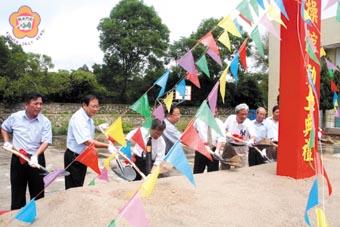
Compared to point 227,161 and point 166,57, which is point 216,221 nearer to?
point 227,161

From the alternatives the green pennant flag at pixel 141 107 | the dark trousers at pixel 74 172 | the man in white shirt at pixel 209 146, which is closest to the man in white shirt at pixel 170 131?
the man in white shirt at pixel 209 146

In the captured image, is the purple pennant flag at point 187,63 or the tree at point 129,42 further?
the tree at point 129,42

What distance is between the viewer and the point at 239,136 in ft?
18.5

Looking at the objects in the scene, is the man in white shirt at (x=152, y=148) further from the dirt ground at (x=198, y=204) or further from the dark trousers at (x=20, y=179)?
the dark trousers at (x=20, y=179)

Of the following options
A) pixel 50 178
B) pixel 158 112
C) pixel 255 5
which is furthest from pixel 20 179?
pixel 255 5

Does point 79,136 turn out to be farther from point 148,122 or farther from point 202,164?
point 202,164

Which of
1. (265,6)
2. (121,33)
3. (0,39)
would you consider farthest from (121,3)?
(265,6)

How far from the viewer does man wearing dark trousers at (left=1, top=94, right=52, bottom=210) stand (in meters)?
4.12

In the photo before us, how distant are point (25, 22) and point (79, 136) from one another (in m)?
7.25

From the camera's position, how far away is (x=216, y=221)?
10.4ft

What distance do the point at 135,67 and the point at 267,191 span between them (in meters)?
20.0

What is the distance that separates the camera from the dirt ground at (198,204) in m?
3.16

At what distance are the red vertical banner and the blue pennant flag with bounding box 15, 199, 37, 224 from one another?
2708 mm

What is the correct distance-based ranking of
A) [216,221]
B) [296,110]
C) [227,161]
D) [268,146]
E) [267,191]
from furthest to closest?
[268,146]
[227,161]
[296,110]
[267,191]
[216,221]
